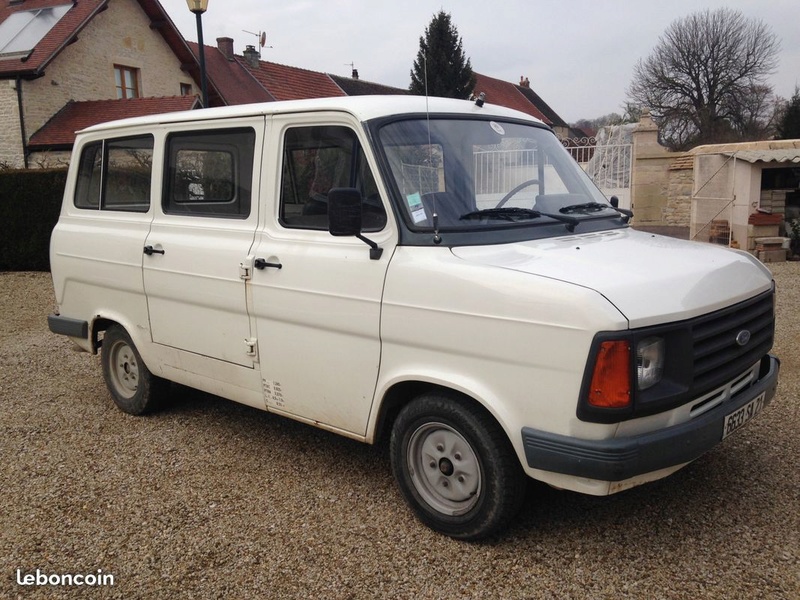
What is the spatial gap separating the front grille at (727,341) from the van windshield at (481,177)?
0.99 m

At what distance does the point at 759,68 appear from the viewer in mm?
38312

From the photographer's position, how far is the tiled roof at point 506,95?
159 ft

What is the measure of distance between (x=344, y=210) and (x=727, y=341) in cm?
191

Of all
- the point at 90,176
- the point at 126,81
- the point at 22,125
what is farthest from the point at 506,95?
the point at 90,176

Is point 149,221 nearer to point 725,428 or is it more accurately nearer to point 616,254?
point 616,254

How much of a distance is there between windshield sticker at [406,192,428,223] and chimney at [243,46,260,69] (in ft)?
91.8

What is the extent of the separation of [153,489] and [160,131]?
247 cm

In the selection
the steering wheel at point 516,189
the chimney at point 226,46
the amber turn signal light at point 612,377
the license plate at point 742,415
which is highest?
the chimney at point 226,46

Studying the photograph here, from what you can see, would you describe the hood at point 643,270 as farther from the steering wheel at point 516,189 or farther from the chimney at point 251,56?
the chimney at point 251,56

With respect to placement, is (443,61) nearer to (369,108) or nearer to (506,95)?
(506,95)

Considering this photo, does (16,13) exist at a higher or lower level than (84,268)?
higher

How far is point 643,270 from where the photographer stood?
3.13 metres

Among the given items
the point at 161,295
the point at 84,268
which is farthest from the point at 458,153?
the point at 84,268

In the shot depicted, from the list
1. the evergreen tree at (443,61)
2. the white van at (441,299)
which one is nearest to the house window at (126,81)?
the evergreen tree at (443,61)
